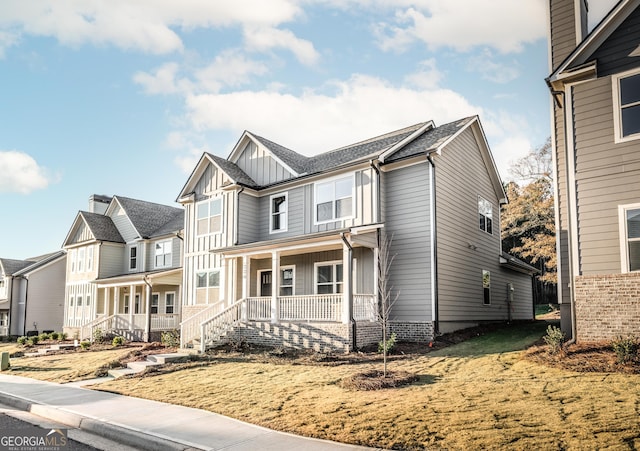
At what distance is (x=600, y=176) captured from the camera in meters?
12.4

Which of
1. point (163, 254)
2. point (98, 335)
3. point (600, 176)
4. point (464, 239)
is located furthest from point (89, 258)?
point (600, 176)

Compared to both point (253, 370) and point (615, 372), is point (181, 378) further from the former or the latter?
point (615, 372)

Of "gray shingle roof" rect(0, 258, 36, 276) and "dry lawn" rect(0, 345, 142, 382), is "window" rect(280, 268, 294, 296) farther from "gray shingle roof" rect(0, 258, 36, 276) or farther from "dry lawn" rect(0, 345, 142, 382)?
"gray shingle roof" rect(0, 258, 36, 276)

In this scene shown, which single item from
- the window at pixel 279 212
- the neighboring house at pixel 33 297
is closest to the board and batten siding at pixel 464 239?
the window at pixel 279 212

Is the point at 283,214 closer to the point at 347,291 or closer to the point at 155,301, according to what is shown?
the point at 347,291

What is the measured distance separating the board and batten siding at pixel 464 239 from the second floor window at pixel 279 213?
6.71 meters

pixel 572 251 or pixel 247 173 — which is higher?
pixel 247 173

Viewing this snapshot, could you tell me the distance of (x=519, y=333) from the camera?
1767cm

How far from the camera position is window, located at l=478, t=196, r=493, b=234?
72.8 ft

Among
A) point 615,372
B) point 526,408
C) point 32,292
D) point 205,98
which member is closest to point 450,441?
point 526,408

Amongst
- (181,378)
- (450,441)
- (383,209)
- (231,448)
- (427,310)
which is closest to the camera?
(450,441)

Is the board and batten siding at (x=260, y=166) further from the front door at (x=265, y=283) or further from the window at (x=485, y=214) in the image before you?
the window at (x=485, y=214)

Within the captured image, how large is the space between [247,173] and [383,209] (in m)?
7.67

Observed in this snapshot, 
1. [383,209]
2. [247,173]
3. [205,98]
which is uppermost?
[205,98]
